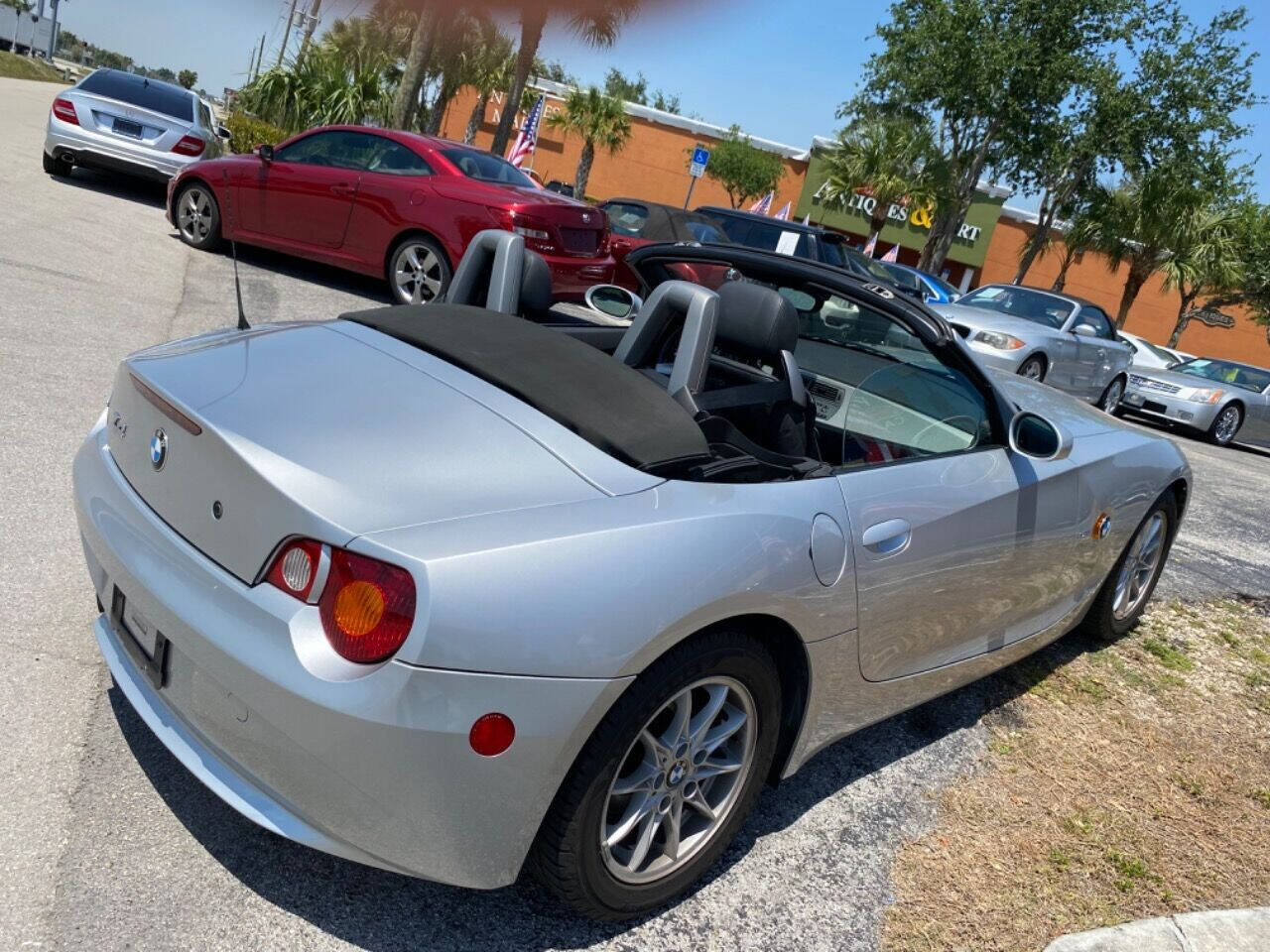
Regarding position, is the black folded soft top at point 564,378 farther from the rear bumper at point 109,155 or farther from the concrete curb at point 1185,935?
the rear bumper at point 109,155

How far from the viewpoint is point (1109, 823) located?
3592 mm

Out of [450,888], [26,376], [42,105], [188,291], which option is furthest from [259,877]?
[42,105]

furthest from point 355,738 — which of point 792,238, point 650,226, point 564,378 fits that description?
point 792,238

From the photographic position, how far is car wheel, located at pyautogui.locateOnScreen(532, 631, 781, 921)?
7.72 feet

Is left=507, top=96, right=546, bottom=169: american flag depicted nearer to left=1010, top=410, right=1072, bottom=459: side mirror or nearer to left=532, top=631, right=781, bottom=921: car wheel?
left=1010, top=410, right=1072, bottom=459: side mirror

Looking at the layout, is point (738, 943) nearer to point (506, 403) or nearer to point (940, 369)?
point (506, 403)

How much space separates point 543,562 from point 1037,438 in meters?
1.92

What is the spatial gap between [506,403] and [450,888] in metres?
1.11

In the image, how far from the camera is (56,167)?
13.7 m

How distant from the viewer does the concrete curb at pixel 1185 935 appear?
2.89 meters

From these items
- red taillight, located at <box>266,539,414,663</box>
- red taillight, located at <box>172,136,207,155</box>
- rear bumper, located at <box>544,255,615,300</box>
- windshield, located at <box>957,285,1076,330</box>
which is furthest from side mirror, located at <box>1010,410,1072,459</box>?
red taillight, located at <box>172,136,207,155</box>

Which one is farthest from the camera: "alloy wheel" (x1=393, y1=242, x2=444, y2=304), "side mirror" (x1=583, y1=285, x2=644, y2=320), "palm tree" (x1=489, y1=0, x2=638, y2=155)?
"alloy wheel" (x1=393, y1=242, x2=444, y2=304)

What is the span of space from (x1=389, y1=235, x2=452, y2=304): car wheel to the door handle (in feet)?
23.6

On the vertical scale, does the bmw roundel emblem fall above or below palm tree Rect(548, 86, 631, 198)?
below
